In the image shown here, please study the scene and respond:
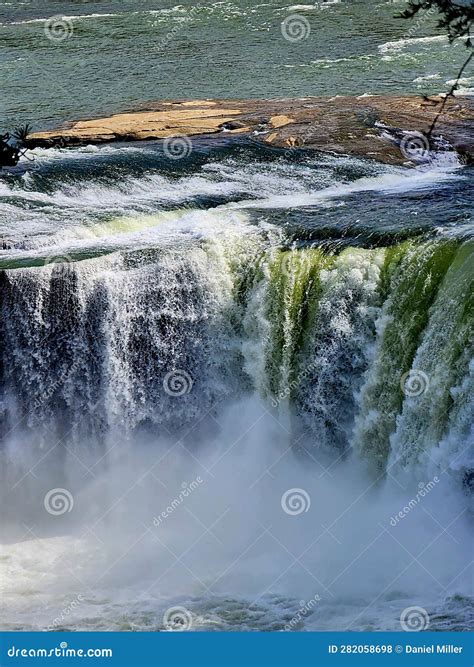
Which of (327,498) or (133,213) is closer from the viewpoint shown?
(327,498)

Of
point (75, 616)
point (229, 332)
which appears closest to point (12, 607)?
point (75, 616)

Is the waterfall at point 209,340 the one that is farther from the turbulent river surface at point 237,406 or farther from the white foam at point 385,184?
the white foam at point 385,184

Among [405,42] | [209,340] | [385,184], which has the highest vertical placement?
[405,42]

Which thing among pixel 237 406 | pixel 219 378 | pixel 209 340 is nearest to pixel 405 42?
pixel 209 340

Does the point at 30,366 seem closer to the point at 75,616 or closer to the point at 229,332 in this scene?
the point at 229,332

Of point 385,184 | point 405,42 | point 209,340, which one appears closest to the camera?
point 209,340

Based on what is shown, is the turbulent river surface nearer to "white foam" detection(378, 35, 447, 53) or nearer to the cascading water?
the cascading water

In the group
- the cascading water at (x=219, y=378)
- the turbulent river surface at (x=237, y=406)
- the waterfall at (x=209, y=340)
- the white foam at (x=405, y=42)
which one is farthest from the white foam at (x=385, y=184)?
the white foam at (x=405, y=42)

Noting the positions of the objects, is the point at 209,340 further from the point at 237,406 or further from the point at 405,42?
the point at 405,42
